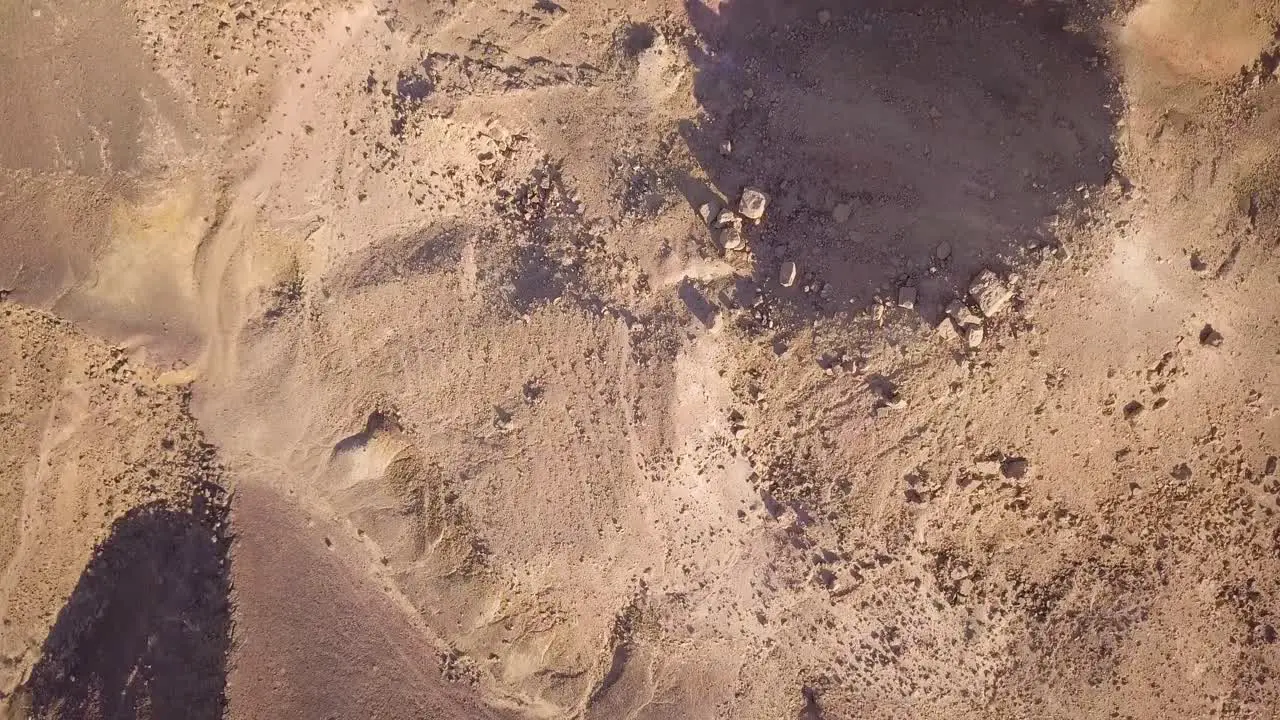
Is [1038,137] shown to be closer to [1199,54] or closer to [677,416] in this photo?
[1199,54]

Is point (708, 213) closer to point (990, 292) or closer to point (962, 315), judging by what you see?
point (962, 315)

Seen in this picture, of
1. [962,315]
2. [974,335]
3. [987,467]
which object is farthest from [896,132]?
[987,467]

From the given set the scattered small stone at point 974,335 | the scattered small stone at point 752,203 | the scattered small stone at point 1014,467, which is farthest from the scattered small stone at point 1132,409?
the scattered small stone at point 752,203

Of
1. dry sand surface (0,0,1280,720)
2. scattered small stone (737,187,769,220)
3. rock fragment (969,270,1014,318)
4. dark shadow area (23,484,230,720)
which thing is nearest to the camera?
rock fragment (969,270,1014,318)

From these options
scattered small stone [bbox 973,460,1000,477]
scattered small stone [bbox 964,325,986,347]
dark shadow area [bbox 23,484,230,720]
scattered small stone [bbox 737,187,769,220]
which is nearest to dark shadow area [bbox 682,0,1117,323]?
scattered small stone [bbox 737,187,769,220]

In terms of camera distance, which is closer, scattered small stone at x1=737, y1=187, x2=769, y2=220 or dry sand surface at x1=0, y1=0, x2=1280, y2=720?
dry sand surface at x1=0, y1=0, x2=1280, y2=720

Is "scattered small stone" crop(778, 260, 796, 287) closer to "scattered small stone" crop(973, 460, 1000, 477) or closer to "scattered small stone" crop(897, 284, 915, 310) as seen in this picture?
"scattered small stone" crop(897, 284, 915, 310)

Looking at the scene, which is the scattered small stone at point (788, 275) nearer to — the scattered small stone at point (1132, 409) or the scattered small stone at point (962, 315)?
the scattered small stone at point (962, 315)
